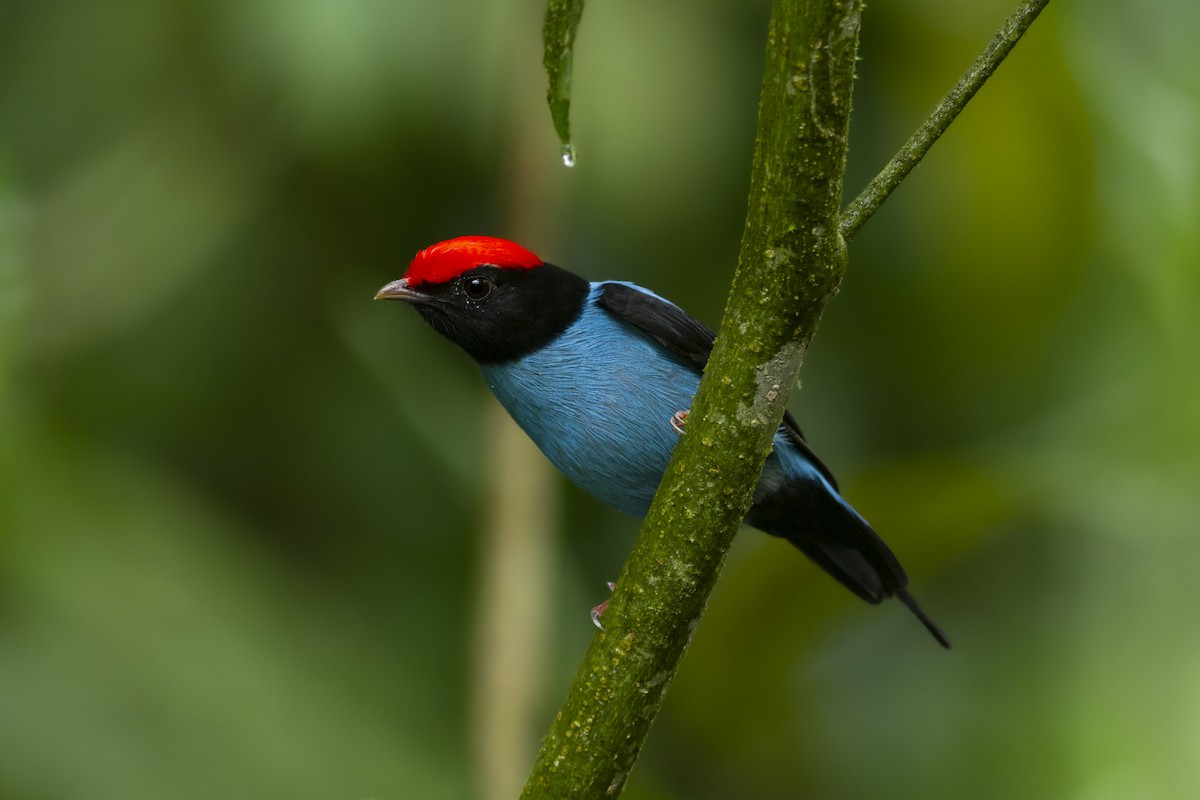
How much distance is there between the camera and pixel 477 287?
3.62 meters

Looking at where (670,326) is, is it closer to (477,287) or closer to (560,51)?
(477,287)

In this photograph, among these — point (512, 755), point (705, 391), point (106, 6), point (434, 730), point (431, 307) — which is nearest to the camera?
point (705, 391)

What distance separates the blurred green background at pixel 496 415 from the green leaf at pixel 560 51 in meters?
2.95

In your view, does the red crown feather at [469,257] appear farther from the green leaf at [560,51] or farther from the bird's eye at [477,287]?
the green leaf at [560,51]

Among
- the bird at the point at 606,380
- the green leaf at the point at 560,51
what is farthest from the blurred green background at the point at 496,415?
the green leaf at the point at 560,51

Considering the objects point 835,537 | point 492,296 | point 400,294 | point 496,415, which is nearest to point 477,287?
point 492,296

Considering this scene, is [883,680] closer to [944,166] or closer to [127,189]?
[944,166]

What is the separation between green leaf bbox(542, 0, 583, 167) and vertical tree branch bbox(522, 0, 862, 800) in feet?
1.04

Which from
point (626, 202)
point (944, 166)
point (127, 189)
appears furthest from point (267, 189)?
point (944, 166)

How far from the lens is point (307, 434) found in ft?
19.7

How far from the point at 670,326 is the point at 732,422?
56.2 inches

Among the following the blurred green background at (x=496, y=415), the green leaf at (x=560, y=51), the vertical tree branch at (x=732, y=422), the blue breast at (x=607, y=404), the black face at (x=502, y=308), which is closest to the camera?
the green leaf at (x=560, y=51)

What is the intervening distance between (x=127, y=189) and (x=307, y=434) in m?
1.25

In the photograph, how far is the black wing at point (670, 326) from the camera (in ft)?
11.3
